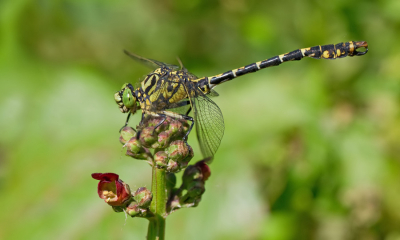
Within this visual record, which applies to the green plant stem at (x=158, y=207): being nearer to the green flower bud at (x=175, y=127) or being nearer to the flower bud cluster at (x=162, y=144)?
the flower bud cluster at (x=162, y=144)

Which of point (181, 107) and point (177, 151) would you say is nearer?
point (177, 151)

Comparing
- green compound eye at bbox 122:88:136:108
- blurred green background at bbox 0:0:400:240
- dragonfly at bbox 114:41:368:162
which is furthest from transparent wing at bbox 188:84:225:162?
blurred green background at bbox 0:0:400:240

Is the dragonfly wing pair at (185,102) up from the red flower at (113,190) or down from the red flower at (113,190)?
up

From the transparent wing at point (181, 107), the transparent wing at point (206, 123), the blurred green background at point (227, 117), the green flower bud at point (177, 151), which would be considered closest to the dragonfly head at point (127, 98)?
the transparent wing at point (181, 107)

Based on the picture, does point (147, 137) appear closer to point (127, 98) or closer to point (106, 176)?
point (106, 176)

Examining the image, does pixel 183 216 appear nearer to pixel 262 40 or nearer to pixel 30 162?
pixel 30 162

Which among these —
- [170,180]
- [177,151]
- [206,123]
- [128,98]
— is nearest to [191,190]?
[170,180]
